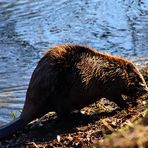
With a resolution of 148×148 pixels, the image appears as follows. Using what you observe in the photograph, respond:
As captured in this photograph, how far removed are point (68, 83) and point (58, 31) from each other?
604 cm

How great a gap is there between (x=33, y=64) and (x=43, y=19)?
2.98 metres

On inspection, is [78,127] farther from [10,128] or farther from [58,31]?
[58,31]

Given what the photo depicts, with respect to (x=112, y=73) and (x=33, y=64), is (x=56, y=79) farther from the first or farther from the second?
(x=33, y=64)

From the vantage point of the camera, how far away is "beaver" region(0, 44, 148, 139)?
19.0ft

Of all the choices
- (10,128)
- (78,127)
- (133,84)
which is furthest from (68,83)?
(133,84)

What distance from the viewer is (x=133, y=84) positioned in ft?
20.6

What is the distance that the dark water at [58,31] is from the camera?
9.40 meters

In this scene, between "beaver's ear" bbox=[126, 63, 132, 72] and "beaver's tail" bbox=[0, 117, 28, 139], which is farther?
"beaver's ear" bbox=[126, 63, 132, 72]

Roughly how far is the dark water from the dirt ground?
5.74 feet

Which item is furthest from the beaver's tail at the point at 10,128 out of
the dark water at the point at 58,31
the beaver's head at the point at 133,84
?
the dark water at the point at 58,31

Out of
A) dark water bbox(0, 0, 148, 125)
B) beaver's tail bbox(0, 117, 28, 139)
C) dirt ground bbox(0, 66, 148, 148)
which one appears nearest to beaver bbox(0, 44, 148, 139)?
beaver's tail bbox(0, 117, 28, 139)

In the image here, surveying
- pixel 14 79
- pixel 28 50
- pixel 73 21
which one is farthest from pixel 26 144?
pixel 73 21

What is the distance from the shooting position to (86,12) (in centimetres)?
1297

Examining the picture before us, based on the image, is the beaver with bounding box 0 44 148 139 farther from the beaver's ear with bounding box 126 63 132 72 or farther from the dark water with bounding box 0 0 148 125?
the dark water with bounding box 0 0 148 125
